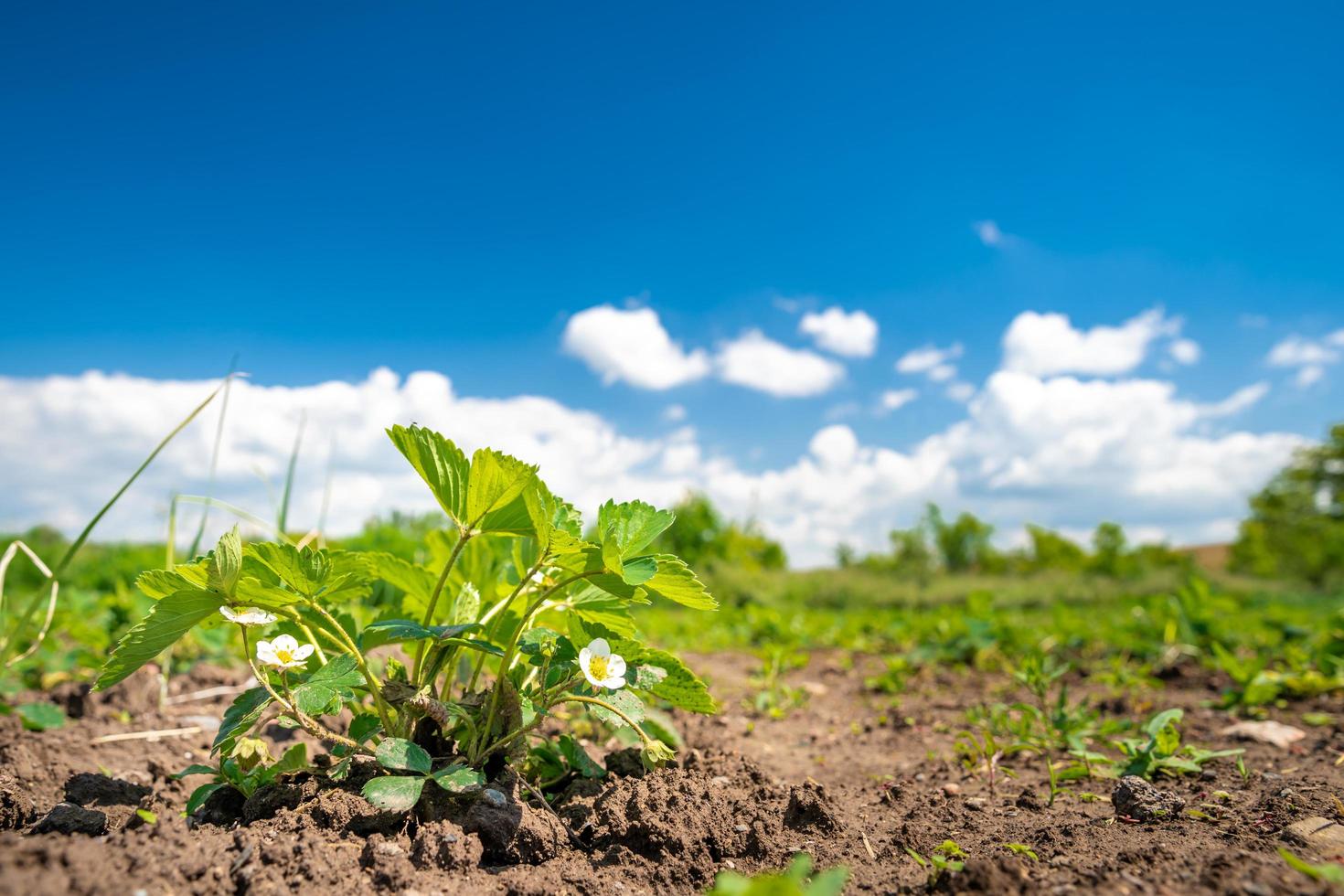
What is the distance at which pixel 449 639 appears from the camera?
1907 millimetres

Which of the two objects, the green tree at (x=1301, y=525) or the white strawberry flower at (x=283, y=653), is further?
the green tree at (x=1301, y=525)

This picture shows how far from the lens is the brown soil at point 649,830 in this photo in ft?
5.22

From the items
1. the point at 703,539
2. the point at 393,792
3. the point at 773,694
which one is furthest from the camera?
the point at 703,539

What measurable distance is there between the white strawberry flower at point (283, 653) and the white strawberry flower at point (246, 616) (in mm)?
62

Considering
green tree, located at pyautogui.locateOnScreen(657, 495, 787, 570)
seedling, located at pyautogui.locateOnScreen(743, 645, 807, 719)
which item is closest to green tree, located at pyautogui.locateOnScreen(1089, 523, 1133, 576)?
green tree, located at pyautogui.locateOnScreen(657, 495, 787, 570)

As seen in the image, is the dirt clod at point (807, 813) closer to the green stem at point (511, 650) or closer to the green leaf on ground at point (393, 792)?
the green stem at point (511, 650)

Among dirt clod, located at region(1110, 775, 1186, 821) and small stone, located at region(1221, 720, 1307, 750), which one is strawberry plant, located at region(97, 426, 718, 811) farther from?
small stone, located at region(1221, 720, 1307, 750)

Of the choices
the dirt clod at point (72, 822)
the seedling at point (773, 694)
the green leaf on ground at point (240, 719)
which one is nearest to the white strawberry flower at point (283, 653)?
the green leaf on ground at point (240, 719)

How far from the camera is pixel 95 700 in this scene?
358 cm

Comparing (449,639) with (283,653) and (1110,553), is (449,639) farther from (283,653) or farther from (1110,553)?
(1110,553)

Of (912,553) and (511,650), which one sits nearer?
(511,650)

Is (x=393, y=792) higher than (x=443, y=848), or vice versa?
(x=393, y=792)

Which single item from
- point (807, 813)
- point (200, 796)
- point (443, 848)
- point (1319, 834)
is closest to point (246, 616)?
point (200, 796)

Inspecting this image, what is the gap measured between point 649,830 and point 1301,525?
29692 millimetres
